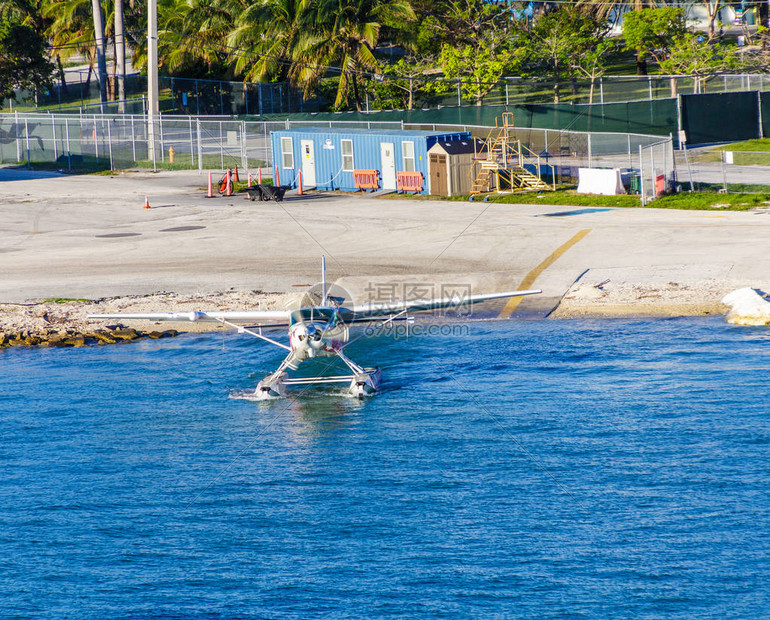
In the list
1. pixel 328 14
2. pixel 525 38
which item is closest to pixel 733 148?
pixel 525 38

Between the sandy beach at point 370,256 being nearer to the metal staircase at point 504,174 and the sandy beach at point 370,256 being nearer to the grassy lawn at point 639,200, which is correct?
the grassy lawn at point 639,200

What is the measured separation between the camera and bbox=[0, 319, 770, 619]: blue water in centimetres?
1736

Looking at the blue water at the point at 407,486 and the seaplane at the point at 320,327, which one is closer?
the blue water at the point at 407,486

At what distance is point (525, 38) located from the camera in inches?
3595

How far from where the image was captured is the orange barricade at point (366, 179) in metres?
61.1

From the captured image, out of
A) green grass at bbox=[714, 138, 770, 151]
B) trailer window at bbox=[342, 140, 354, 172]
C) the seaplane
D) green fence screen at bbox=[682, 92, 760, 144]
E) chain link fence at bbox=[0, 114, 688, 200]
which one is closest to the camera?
the seaplane

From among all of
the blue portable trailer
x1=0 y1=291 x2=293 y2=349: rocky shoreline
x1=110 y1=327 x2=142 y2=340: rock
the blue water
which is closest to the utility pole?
the blue portable trailer

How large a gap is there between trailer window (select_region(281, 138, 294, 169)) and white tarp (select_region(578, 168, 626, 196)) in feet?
66.8

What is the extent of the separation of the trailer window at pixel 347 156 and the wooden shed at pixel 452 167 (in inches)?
249

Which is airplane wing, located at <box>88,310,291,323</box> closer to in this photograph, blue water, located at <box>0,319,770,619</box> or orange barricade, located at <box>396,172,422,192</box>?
blue water, located at <box>0,319,770,619</box>

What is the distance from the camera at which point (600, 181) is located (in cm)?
5544

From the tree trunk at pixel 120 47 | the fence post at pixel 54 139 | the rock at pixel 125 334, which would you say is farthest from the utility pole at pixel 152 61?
the rock at pixel 125 334

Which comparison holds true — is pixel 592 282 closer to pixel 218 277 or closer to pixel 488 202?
pixel 218 277

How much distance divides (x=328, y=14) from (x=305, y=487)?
232ft
